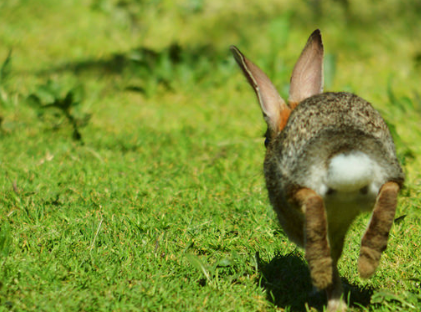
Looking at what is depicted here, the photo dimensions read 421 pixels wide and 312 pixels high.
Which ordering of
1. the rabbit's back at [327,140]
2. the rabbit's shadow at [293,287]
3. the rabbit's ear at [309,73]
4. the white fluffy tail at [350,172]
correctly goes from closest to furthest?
the white fluffy tail at [350,172]
the rabbit's back at [327,140]
the rabbit's shadow at [293,287]
the rabbit's ear at [309,73]

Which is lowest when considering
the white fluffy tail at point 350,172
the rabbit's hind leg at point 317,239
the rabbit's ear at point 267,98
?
the rabbit's hind leg at point 317,239

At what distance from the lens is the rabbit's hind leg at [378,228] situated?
2596 millimetres

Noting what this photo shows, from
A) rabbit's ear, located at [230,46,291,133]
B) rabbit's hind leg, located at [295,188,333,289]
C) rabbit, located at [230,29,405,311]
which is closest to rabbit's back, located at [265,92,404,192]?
rabbit, located at [230,29,405,311]

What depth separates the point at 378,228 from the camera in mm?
2615

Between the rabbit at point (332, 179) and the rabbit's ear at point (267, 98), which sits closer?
the rabbit at point (332, 179)

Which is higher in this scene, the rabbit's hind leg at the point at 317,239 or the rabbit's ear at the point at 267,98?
the rabbit's ear at the point at 267,98

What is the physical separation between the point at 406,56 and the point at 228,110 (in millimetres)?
2615

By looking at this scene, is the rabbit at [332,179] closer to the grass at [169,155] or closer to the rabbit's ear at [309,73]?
the grass at [169,155]

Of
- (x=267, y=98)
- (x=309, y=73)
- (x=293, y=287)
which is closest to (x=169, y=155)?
(x=309, y=73)

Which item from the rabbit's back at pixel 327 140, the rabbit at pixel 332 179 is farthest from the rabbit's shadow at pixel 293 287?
the rabbit's back at pixel 327 140

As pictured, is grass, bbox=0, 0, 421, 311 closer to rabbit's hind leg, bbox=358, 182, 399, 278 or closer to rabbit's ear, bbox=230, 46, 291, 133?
rabbit's hind leg, bbox=358, 182, 399, 278

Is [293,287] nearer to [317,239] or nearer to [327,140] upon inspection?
[317,239]

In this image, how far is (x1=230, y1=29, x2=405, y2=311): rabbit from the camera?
101 inches

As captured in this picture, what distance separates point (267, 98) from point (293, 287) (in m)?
1.10
